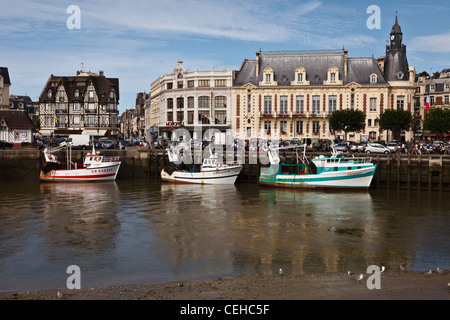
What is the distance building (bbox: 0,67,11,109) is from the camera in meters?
97.4

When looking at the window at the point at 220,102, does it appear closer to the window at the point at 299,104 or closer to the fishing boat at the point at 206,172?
the window at the point at 299,104

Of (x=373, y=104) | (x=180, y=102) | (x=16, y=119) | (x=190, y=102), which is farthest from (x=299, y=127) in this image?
(x=16, y=119)

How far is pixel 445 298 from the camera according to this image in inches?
476

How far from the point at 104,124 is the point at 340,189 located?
6484 centimetres

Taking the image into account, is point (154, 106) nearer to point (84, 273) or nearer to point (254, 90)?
point (254, 90)

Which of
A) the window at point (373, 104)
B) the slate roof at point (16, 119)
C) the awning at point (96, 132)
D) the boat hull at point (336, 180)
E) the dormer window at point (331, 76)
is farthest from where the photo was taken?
the awning at point (96, 132)

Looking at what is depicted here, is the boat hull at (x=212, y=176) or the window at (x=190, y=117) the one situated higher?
the window at (x=190, y=117)

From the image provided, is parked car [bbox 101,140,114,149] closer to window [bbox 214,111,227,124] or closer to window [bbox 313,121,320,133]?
window [bbox 214,111,227,124]

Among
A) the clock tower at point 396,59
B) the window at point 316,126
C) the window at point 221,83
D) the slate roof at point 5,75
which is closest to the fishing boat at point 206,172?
the window at point 316,126

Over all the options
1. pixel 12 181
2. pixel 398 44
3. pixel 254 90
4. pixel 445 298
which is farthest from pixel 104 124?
pixel 445 298

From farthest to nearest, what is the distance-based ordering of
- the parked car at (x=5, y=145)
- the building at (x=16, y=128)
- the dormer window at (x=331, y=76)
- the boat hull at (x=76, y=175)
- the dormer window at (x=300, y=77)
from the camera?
the dormer window at (x=300, y=77) → the dormer window at (x=331, y=76) → the building at (x=16, y=128) → the parked car at (x=5, y=145) → the boat hull at (x=76, y=175)

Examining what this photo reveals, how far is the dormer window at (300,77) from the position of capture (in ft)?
260

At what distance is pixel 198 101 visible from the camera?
8694 centimetres

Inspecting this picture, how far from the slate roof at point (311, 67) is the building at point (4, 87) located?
48425 millimetres
